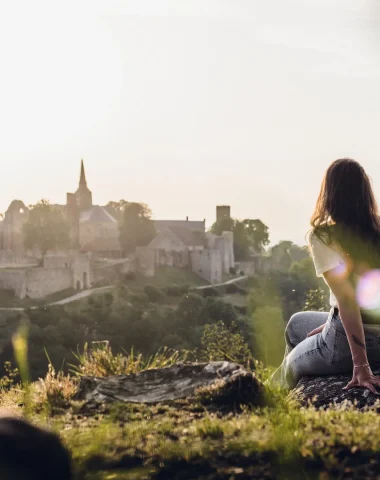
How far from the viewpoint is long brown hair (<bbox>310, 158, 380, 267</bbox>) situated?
122 inches

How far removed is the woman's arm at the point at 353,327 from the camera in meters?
2.94

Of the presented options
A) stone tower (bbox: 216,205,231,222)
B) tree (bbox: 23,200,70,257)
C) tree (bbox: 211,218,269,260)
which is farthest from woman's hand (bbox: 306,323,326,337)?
stone tower (bbox: 216,205,231,222)

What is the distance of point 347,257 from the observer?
121 inches

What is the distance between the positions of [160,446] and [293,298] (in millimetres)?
50197

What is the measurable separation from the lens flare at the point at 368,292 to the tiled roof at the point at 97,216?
58.6 metres

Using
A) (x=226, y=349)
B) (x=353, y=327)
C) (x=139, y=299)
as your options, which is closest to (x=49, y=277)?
(x=139, y=299)

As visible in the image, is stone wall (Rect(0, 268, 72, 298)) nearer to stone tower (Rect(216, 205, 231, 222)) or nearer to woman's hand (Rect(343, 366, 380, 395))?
stone tower (Rect(216, 205, 231, 222))

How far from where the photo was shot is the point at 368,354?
10.2 feet

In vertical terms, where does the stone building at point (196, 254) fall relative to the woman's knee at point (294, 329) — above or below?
above

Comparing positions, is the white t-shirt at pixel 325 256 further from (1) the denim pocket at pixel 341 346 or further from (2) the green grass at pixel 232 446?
(2) the green grass at pixel 232 446

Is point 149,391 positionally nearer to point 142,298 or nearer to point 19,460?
point 19,460

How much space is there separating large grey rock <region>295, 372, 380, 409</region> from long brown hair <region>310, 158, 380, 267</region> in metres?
0.57

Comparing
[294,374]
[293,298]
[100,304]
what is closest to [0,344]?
[100,304]

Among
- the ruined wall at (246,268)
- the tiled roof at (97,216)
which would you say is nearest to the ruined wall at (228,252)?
the ruined wall at (246,268)
